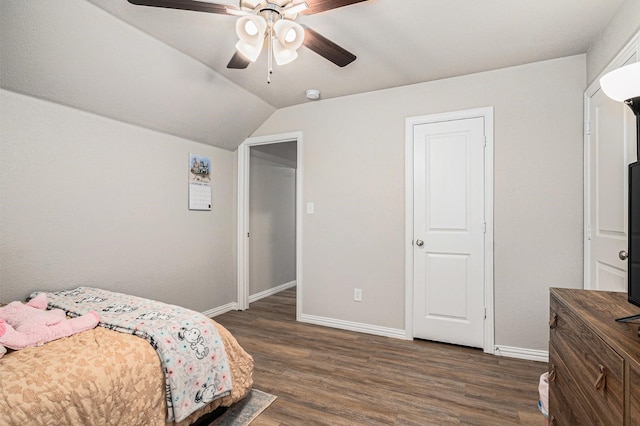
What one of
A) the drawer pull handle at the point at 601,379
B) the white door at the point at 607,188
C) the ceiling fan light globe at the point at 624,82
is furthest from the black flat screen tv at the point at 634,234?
the white door at the point at 607,188

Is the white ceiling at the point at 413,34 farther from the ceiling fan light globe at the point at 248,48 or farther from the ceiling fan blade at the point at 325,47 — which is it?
the ceiling fan light globe at the point at 248,48

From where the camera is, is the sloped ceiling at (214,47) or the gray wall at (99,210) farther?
the gray wall at (99,210)

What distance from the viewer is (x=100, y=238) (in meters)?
2.54

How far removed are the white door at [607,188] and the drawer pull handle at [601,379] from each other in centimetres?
122

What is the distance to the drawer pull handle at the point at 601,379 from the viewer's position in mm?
927

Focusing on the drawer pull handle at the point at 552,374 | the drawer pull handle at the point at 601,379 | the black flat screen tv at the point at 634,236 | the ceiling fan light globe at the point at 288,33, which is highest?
the ceiling fan light globe at the point at 288,33

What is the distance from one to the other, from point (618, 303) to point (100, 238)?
3288 millimetres

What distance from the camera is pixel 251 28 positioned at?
5.27ft

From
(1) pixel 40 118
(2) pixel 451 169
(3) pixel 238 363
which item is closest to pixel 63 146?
(1) pixel 40 118

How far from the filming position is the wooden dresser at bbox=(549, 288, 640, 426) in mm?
823

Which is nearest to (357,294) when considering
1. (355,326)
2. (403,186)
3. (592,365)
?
(355,326)

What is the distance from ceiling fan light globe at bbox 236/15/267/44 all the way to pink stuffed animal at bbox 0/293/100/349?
5.69 ft

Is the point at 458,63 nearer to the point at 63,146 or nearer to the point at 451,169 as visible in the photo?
the point at 451,169

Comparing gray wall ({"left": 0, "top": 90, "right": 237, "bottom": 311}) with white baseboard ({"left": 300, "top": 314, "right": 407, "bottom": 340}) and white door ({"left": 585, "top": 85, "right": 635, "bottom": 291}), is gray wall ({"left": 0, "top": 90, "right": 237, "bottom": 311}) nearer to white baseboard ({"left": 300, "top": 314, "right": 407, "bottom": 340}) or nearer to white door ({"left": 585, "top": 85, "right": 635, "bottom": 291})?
white baseboard ({"left": 300, "top": 314, "right": 407, "bottom": 340})
